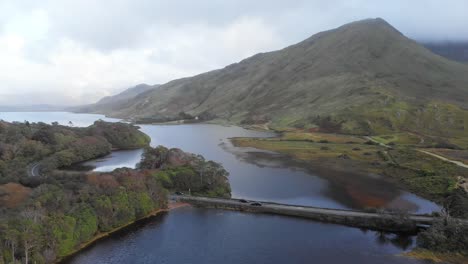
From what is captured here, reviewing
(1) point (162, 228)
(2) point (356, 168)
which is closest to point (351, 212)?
(1) point (162, 228)

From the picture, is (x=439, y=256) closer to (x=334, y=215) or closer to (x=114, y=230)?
(x=334, y=215)

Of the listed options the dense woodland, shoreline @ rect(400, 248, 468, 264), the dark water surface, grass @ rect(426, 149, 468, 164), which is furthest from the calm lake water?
→ grass @ rect(426, 149, 468, 164)

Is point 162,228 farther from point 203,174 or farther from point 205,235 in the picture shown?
point 203,174

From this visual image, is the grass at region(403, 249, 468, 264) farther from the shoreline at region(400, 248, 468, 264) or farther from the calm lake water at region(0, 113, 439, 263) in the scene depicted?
the calm lake water at region(0, 113, 439, 263)

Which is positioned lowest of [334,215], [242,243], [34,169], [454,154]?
[242,243]

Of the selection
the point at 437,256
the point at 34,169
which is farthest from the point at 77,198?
the point at 437,256

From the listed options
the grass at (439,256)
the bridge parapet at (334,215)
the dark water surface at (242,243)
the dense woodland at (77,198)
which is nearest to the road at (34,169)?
the dense woodland at (77,198)
